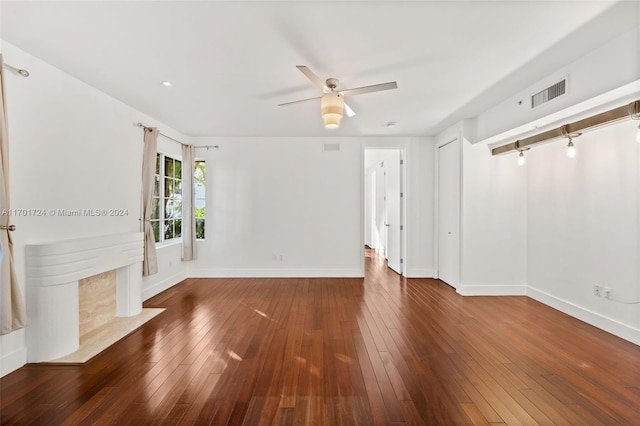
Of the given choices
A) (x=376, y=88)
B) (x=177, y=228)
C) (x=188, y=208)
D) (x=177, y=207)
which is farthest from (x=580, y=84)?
(x=177, y=228)

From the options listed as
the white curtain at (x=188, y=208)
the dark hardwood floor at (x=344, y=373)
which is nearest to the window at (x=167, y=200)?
the white curtain at (x=188, y=208)

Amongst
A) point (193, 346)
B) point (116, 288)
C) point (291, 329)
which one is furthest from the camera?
point (116, 288)

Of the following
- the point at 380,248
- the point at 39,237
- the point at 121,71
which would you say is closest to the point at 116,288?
the point at 39,237

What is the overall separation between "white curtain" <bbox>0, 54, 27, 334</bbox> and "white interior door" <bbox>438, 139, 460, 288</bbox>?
5.25m

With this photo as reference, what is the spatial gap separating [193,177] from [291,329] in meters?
3.62

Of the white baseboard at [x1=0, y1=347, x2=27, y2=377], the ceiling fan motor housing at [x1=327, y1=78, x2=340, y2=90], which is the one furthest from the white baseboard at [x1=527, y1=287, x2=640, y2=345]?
the white baseboard at [x1=0, y1=347, x2=27, y2=377]

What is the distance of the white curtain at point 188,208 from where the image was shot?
17.0 ft

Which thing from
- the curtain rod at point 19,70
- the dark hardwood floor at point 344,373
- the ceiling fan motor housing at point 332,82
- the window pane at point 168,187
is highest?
the ceiling fan motor housing at point 332,82

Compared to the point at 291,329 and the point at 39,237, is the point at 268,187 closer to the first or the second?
the point at 291,329

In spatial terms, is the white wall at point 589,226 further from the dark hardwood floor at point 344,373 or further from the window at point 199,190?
the window at point 199,190

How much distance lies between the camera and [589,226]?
334 cm

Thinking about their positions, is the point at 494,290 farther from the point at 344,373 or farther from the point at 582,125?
the point at 344,373

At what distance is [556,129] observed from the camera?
328 cm

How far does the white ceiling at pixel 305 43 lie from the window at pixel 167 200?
1462 millimetres
